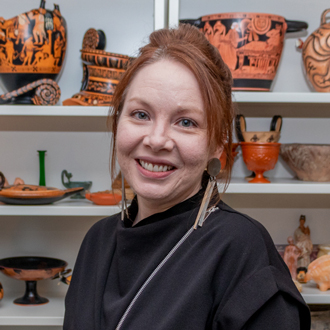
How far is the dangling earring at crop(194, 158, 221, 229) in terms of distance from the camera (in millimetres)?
884

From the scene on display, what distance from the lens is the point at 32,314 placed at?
4.78 ft

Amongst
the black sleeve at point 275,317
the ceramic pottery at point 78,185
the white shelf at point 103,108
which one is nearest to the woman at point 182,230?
the black sleeve at point 275,317

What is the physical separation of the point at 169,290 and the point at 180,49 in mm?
456

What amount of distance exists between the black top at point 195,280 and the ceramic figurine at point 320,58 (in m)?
0.74

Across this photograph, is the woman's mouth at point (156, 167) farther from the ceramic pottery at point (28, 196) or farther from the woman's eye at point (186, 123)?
the ceramic pottery at point (28, 196)

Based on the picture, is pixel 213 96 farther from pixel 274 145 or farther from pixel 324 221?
pixel 324 221

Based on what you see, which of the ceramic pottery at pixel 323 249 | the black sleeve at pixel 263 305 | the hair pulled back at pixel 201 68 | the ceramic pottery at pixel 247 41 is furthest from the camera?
the ceramic pottery at pixel 323 249

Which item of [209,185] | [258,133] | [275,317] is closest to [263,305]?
[275,317]

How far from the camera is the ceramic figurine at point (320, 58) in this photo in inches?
55.9

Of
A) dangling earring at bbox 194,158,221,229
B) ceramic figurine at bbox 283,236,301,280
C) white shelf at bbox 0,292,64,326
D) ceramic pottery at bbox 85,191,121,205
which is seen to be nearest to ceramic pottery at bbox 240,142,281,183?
ceramic figurine at bbox 283,236,301,280

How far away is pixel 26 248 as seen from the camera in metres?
1.74

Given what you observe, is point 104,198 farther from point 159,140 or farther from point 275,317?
point 275,317

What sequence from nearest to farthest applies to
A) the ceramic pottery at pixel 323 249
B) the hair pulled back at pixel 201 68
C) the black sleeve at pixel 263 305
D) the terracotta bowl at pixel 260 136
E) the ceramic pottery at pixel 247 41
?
the black sleeve at pixel 263 305, the hair pulled back at pixel 201 68, the ceramic pottery at pixel 247 41, the terracotta bowl at pixel 260 136, the ceramic pottery at pixel 323 249

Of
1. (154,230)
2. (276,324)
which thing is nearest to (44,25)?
(154,230)
